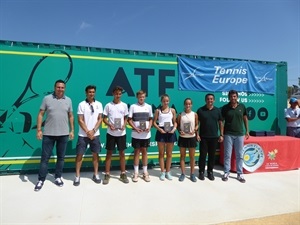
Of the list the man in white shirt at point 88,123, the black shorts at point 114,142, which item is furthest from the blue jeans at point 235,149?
the man in white shirt at point 88,123

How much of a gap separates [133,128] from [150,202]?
4.33 ft

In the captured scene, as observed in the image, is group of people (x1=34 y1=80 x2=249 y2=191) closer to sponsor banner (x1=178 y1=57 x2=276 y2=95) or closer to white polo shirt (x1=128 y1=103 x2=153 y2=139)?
white polo shirt (x1=128 y1=103 x2=153 y2=139)

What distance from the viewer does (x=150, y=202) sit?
3.37 m

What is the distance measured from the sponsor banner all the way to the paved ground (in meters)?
2.30

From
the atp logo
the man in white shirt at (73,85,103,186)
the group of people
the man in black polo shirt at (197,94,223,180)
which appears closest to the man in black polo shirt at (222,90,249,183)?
the group of people

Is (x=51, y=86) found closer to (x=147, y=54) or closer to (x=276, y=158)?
(x=147, y=54)

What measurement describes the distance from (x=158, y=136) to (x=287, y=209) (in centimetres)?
229

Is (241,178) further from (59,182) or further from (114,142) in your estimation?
(59,182)

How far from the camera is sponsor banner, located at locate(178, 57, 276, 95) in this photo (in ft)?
17.9

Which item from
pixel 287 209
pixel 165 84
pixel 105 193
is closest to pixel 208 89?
pixel 165 84

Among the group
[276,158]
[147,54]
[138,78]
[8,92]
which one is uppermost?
[147,54]

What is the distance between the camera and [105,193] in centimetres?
363

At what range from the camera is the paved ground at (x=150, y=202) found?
2.93m

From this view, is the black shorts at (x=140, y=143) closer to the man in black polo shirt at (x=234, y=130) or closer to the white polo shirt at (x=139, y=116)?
the white polo shirt at (x=139, y=116)
